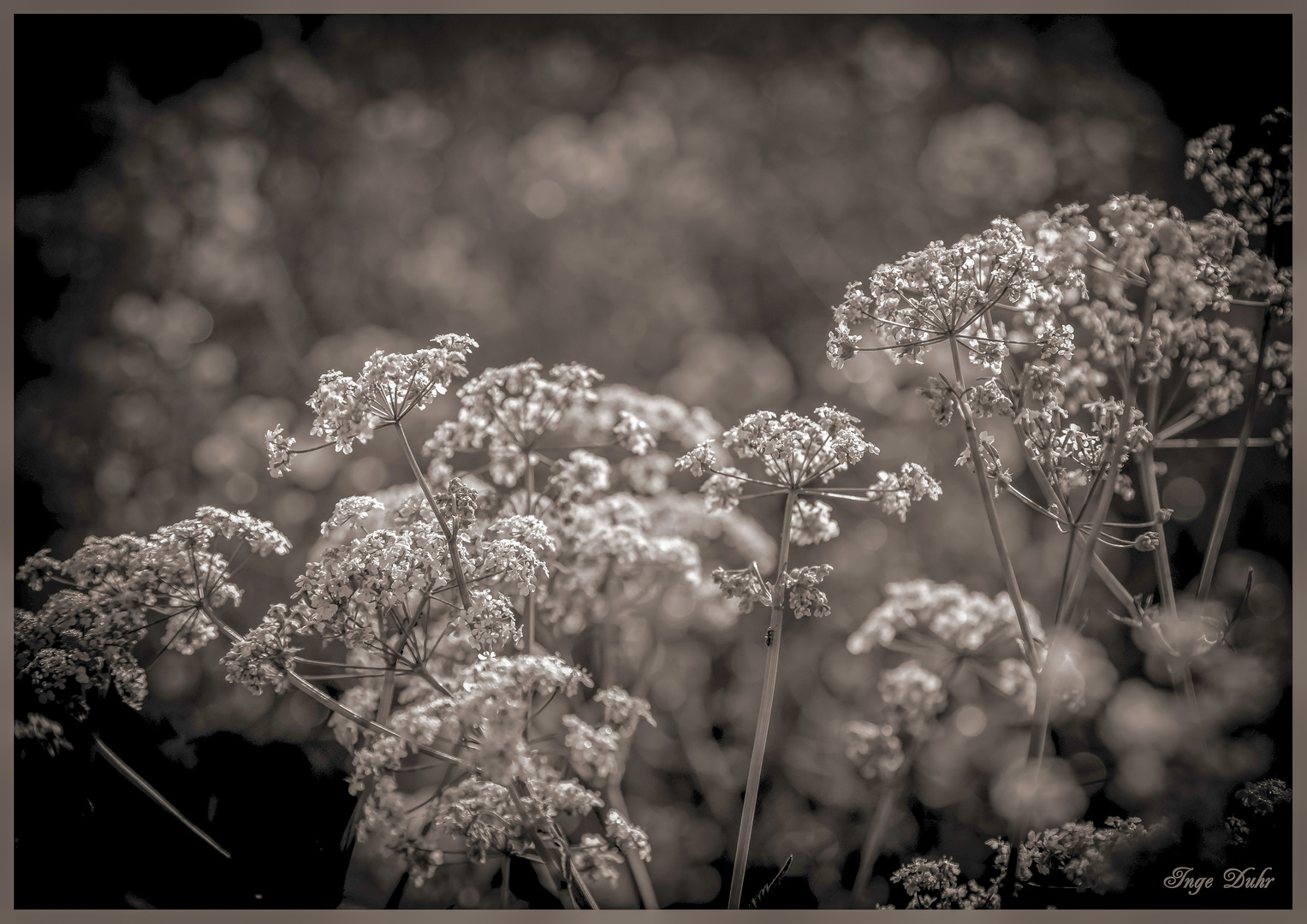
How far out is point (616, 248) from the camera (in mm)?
1968

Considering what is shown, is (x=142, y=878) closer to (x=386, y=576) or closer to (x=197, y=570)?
(x=197, y=570)

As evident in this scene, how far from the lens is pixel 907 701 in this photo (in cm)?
114

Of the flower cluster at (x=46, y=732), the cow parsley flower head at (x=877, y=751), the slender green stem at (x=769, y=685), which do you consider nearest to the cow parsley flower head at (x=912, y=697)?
the cow parsley flower head at (x=877, y=751)

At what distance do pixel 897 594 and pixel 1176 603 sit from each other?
384 millimetres

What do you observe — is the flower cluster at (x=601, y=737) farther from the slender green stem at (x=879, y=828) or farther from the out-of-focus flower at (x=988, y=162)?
the out-of-focus flower at (x=988, y=162)

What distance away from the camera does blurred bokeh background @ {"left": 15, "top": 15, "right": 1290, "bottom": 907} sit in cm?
128

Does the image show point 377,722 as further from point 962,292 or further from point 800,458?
point 962,292

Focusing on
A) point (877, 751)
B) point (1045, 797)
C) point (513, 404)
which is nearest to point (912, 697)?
point (877, 751)

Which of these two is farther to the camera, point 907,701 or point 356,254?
point 356,254

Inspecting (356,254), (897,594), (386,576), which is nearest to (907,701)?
(897,594)

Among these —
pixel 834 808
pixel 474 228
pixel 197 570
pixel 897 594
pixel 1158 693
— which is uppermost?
pixel 474 228

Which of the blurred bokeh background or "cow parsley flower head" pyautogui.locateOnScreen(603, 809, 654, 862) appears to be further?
the blurred bokeh background

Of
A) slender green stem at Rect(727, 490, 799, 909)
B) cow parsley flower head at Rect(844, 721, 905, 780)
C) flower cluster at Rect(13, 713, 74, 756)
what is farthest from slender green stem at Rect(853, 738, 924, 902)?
flower cluster at Rect(13, 713, 74, 756)

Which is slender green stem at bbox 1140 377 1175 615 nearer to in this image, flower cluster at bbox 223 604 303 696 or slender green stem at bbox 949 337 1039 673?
slender green stem at bbox 949 337 1039 673
